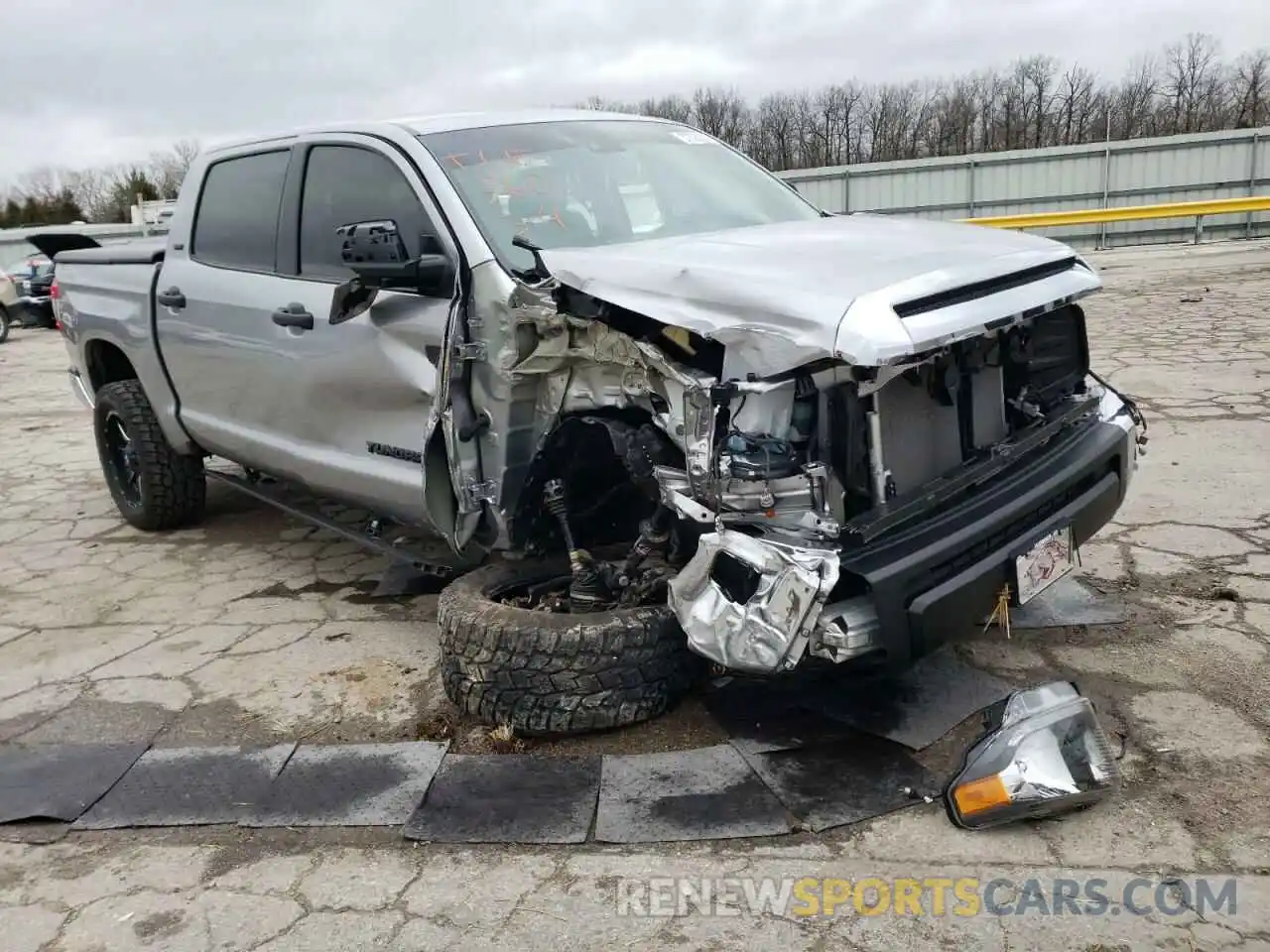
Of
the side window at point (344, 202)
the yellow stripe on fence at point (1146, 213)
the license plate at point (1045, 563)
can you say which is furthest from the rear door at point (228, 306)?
the yellow stripe on fence at point (1146, 213)

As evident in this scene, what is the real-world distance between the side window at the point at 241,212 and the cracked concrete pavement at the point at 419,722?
149 centimetres

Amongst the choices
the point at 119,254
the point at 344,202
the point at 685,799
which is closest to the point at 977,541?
the point at 685,799

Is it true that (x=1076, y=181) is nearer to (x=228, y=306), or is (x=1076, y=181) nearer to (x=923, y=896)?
(x=228, y=306)

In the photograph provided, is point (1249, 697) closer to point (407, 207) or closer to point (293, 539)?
point (407, 207)

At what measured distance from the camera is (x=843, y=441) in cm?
263

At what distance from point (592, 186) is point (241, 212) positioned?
1804mm

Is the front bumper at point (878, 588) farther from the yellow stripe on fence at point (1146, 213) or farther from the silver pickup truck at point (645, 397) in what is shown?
the yellow stripe on fence at point (1146, 213)

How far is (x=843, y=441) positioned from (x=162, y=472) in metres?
4.09

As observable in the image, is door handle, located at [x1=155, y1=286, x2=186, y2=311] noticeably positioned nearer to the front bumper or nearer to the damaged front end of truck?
the damaged front end of truck

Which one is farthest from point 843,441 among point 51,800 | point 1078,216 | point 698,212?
point 1078,216

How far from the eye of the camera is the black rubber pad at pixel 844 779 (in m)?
2.73

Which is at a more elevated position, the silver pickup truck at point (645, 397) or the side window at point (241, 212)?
the side window at point (241, 212)

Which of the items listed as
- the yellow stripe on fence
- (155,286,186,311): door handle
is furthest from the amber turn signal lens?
the yellow stripe on fence

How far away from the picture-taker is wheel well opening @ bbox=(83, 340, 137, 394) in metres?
5.70
